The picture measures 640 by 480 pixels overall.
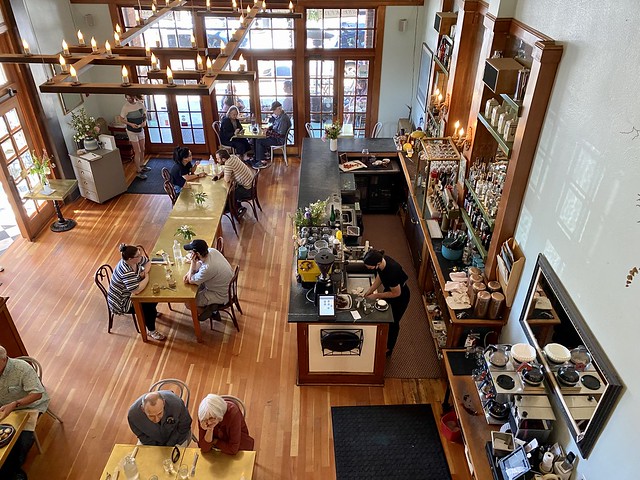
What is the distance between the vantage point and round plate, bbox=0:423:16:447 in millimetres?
4086

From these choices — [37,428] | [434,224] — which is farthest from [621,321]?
[37,428]

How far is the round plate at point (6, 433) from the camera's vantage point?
409cm

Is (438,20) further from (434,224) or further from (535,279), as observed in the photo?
→ (535,279)

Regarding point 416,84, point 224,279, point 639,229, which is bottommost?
point 224,279

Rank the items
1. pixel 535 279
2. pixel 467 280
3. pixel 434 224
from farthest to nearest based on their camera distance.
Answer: pixel 434 224 → pixel 467 280 → pixel 535 279

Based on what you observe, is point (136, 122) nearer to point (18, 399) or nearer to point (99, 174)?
point (99, 174)

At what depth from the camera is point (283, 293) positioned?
6988 mm

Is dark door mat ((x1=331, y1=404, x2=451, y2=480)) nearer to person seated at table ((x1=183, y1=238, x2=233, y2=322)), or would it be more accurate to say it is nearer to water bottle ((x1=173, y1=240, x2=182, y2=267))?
person seated at table ((x1=183, y1=238, x2=233, y2=322))

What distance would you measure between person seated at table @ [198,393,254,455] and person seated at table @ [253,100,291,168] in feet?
22.9

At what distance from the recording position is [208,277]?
577 centimetres

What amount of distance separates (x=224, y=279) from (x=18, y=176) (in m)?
4.56

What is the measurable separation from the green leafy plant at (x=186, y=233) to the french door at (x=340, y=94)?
487cm

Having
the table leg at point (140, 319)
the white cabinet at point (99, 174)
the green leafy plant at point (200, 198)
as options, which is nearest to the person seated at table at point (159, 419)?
the table leg at point (140, 319)

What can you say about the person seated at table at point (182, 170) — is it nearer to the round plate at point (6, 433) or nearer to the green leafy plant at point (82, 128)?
the green leafy plant at point (82, 128)
